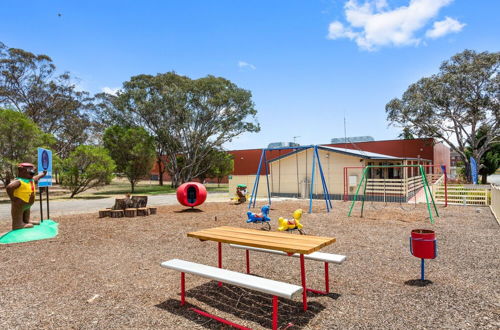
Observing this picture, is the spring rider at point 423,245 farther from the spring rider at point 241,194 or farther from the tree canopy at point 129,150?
the tree canopy at point 129,150

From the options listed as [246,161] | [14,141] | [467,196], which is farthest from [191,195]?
[246,161]

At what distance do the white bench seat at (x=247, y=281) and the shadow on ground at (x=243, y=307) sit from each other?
1.65ft

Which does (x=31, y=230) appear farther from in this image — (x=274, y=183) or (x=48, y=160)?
(x=274, y=183)

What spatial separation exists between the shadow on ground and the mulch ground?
0.04 ft

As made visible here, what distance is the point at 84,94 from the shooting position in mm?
39281

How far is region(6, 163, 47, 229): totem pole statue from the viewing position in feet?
27.8

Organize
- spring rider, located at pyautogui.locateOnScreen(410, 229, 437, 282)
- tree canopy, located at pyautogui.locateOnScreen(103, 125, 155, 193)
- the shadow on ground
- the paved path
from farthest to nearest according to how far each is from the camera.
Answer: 1. tree canopy, located at pyautogui.locateOnScreen(103, 125, 155, 193)
2. the paved path
3. spring rider, located at pyautogui.locateOnScreen(410, 229, 437, 282)
4. the shadow on ground

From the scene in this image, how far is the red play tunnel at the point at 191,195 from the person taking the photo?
1429 cm

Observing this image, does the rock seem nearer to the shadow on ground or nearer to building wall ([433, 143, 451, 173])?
the shadow on ground

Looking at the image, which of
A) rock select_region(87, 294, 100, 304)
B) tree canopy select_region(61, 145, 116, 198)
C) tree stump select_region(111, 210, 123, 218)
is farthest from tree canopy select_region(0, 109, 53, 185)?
rock select_region(87, 294, 100, 304)

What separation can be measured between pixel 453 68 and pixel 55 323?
3823 centimetres

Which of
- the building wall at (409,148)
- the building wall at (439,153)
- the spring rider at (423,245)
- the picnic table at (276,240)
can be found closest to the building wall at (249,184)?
the building wall at (409,148)

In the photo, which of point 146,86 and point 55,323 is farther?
point 146,86

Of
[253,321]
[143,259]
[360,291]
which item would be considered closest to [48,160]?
[143,259]
